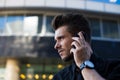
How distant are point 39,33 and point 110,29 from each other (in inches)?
170

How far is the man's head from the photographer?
2693 millimetres

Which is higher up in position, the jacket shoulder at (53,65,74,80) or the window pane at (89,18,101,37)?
the jacket shoulder at (53,65,74,80)

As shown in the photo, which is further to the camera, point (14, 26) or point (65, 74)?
point (14, 26)

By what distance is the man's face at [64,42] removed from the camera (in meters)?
2.67

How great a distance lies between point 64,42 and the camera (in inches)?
107

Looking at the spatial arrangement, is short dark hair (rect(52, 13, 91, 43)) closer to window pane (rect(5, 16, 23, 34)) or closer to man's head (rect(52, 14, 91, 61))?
man's head (rect(52, 14, 91, 61))

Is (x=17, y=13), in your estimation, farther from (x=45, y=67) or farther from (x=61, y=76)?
(x=61, y=76)

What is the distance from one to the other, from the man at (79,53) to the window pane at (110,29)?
15.2m

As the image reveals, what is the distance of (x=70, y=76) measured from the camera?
2596 millimetres

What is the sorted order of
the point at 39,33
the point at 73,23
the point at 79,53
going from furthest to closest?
the point at 39,33 < the point at 73,23 < the point at 79,53

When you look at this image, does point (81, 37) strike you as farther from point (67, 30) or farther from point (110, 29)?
point (110, 29)

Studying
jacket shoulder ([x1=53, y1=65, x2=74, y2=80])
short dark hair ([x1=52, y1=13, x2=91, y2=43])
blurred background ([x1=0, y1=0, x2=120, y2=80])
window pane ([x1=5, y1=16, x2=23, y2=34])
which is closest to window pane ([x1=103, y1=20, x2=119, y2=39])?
blurred background ([x1=0, y1=0, x2=120, y2=80])

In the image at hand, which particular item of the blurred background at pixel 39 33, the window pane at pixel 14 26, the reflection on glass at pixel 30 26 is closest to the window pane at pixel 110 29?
the blurred background at pixel 39 33

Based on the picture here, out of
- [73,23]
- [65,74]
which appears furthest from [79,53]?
[73,23]
